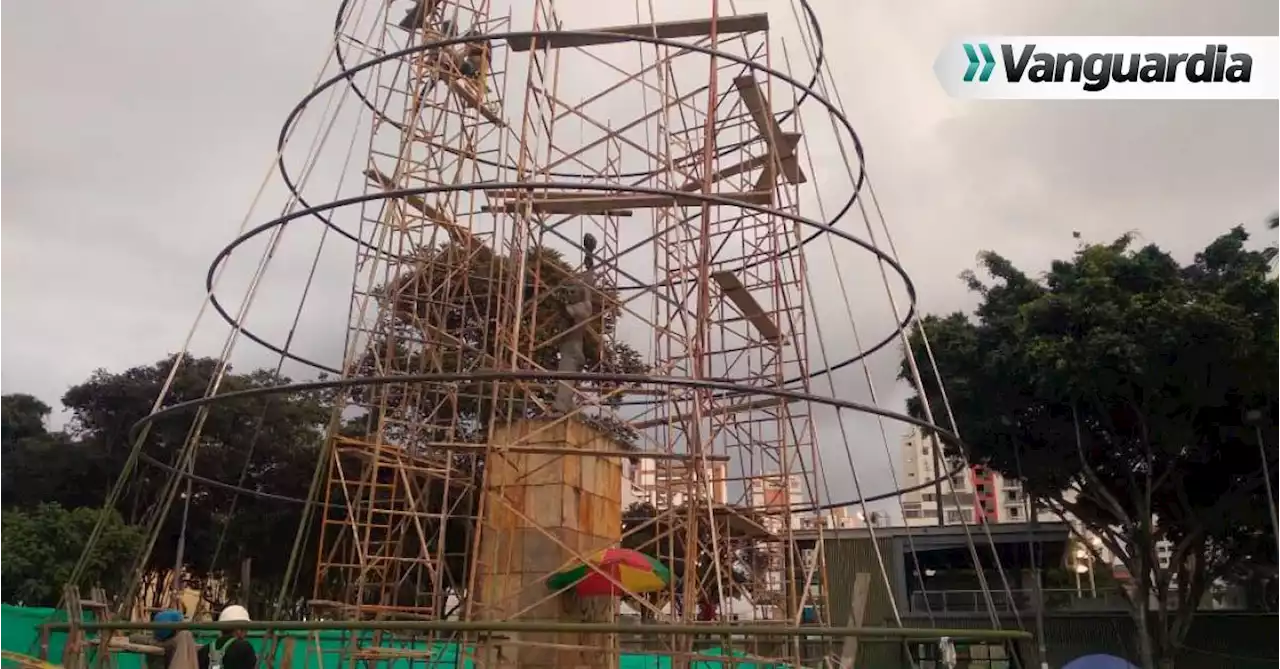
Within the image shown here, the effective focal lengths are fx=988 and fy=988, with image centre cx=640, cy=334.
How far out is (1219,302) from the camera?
19984mm

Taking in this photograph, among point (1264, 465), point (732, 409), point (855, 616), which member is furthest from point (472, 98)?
point (1264, 465)

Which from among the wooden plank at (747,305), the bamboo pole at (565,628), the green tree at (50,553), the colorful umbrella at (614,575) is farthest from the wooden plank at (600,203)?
the green tree at (50,553)

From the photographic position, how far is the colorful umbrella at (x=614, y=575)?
10.9 meters

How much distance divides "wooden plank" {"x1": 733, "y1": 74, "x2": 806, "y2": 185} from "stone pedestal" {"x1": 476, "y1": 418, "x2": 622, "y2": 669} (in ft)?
15.6

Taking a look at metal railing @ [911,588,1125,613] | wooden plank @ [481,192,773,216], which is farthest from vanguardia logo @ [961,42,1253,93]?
metal railing @ [911,588,1125,613]

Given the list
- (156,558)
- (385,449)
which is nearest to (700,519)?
(385,449)

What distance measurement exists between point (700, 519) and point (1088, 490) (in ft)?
48.8

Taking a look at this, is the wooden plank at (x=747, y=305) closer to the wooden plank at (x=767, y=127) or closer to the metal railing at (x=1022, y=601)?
the wooden plank at (x=767, y=127)

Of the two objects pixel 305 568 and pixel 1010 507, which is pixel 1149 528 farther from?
pixel 1010 507

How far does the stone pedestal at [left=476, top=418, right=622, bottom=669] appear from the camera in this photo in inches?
451

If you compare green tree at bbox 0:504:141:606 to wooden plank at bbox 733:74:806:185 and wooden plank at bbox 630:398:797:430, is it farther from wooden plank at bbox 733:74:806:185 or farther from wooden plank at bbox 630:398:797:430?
wooden plank at bbox 733:74:806:185

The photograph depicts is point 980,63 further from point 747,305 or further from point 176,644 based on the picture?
point 176,644

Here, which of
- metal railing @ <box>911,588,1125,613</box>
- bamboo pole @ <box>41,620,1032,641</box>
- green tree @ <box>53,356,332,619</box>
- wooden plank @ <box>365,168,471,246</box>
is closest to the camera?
bamboo pole @ <box>41,620,1032,641</box>

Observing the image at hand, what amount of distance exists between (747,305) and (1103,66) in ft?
19.1
